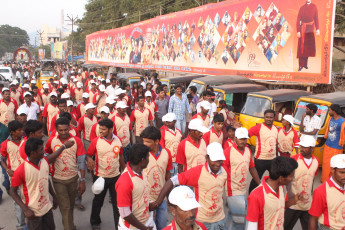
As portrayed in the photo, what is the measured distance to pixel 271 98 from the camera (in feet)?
30.5

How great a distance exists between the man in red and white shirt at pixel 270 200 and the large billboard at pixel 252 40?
11159 mm

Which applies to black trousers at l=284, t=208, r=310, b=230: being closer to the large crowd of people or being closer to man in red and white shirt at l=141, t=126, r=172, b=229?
the large crowd of people

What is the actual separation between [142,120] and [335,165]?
484 centimetres

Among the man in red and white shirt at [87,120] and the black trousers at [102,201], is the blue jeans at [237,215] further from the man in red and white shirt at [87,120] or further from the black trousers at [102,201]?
the man in red and white shirt at [87,120]

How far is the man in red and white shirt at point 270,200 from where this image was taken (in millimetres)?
2992

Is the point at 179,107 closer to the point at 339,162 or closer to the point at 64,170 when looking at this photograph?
the point at 64,170

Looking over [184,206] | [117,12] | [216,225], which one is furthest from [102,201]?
[117,12]

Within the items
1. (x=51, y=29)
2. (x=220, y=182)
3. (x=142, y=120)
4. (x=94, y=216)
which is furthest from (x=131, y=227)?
(x=51, y=29)

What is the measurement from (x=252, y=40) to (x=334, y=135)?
10689mm

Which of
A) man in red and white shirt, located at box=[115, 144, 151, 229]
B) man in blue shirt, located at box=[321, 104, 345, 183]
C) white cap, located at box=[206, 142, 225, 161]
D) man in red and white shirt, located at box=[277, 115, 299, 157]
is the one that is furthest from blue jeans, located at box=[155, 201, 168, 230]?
man in blue shirt, located at box=[321, 104, 345, 183]

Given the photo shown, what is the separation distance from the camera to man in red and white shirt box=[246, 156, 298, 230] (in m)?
2.99

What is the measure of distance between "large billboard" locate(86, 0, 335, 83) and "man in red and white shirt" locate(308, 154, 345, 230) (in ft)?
35.2

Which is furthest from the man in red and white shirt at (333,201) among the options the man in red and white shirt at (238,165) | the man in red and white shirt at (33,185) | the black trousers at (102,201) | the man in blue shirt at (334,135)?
the man in blue shirt at (334,135)

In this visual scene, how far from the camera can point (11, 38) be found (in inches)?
5007
